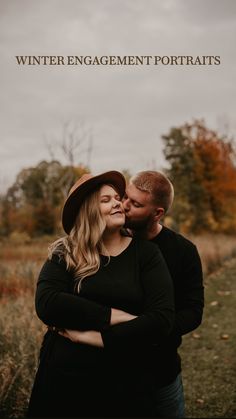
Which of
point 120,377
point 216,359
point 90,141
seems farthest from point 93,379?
point 90,141

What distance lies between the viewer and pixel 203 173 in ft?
61.1

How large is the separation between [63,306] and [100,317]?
0.55ft

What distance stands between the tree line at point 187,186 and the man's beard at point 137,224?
48.7 ft

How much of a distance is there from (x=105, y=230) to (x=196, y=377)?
324 centimetres

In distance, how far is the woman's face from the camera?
86.4 inches

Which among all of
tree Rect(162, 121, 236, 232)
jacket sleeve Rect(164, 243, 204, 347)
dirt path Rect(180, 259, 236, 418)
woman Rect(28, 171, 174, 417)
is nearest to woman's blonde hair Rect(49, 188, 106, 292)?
woman Rect(28, 171, 174, 417)

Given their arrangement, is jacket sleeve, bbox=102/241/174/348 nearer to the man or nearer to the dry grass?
the man

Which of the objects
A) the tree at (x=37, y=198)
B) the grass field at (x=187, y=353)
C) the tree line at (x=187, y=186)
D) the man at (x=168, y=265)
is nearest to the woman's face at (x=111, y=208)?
the man at (x=168, y=265)

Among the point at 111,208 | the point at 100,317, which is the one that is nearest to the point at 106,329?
the point at 100,317

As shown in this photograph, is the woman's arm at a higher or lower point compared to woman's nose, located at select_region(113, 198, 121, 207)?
lower

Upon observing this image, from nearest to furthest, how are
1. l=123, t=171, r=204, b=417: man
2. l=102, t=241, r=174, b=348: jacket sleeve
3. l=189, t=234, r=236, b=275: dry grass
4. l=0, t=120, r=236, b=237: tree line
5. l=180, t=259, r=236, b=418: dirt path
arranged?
l=102, t=241, r=174, b=348: jacket sleeve → l=123, t=171, r=204, b=417: man → l=180, t=259, r=236, b=418: dirt path → l=189, t=234, r=236, b=275: dry grass → l=0, t=120, r=236, b=237: tree line

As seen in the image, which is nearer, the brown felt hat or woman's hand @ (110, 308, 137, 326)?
woman's hand @ (110, 308, 137, 326)

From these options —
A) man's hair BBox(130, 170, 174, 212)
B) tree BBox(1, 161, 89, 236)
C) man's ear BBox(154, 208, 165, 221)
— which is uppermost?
man's hair BBox(130, 170, 174, 212)

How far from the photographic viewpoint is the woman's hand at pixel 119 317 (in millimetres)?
2020
